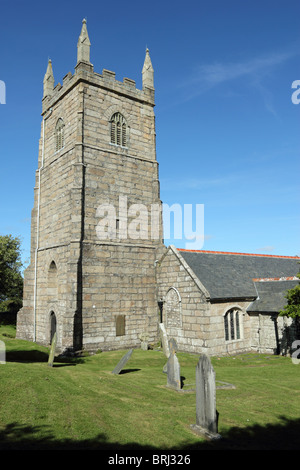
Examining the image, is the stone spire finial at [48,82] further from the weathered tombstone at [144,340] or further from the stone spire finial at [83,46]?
the weathered tombstone at [144,340]

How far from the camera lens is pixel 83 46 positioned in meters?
24.0

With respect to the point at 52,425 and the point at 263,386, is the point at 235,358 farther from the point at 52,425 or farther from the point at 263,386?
the point at 52,425

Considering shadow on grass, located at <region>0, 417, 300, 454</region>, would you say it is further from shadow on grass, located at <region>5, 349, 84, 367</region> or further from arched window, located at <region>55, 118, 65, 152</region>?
arched window, located at <region>55, 118, 65, 152</region>

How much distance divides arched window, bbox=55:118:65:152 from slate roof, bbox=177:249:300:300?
39.2 feet

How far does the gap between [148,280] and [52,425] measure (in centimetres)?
1676

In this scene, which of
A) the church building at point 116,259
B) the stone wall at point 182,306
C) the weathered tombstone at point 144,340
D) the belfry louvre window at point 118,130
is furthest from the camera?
the belfry louvre window at point 118,130

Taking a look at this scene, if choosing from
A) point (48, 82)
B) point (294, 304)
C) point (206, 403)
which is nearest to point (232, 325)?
point (294, 304)

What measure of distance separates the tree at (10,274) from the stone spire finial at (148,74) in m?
22.4

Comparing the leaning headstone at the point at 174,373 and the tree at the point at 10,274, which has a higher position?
the tree at the point at 10,274

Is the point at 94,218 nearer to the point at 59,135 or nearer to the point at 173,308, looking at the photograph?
the point at 173,308

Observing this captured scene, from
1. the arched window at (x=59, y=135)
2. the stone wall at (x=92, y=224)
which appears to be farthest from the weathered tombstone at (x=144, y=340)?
the arched window at (x=59, y=135)

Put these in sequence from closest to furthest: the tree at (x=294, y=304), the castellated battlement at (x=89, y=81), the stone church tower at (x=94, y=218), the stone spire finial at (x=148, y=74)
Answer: the tree at (x=294, y=304) < the stone church tower at (x=94, y=218) < the castellated battlement at (x=89, y=81) < the stone spire finial at (x=148, y=74)

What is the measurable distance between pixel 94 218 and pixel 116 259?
124 inches

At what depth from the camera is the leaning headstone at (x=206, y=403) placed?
8.00 metres
